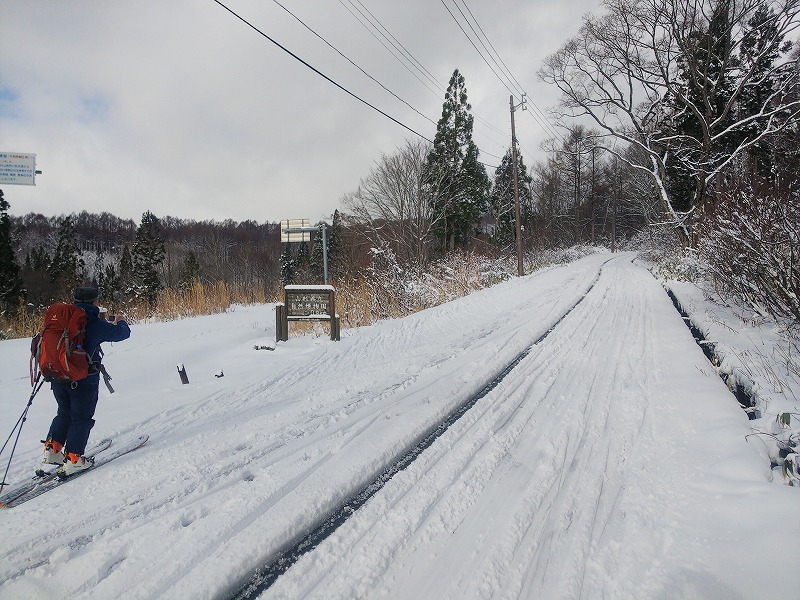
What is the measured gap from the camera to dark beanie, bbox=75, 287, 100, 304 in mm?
3198

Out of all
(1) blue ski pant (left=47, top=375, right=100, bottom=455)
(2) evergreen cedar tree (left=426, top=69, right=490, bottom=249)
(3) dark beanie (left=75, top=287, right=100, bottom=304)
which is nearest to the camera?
(1) blue ski pant (left=47, top=375, right=100, bottom=455)

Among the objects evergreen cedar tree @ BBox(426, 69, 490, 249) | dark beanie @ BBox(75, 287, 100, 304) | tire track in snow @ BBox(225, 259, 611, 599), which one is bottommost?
tire track in snow @ BBox(225, 259, 611, 599)

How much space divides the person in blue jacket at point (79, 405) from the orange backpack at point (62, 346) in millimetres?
99

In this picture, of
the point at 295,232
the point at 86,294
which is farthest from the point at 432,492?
the point at 295,232

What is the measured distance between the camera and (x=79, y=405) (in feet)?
10.2

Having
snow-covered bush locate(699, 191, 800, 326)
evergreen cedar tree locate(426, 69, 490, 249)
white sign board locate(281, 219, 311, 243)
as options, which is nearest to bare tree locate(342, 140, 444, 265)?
evergreen cedar tree locate(426, 69, 490, 249)

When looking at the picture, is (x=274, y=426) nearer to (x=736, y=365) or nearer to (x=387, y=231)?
(x=736, y=365)

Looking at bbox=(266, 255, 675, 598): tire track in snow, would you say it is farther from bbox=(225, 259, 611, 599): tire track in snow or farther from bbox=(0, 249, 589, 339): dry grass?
bbox=(0, 249, 589, 339): dry grass

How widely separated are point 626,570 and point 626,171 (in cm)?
5442

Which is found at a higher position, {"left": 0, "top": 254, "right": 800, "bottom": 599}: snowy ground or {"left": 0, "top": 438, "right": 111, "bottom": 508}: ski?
{"left": 0, "top": 254, "right": 800, "bottom": 599}: snowy ground

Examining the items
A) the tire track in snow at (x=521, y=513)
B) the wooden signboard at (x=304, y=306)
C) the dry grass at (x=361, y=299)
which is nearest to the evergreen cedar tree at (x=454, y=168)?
the dry grass at (x=361, y=299)

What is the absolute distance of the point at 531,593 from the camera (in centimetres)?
172

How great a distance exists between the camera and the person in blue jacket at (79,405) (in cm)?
302

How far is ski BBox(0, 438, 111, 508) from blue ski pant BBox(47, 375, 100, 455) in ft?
0.70
